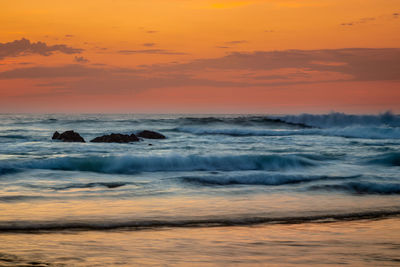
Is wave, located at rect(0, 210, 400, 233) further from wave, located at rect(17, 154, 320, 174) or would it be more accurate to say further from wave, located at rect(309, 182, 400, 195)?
wave, located at rect(17, 154, 320, 174)

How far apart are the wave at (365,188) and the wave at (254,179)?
0.89 meters

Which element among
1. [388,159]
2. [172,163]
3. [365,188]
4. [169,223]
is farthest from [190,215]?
[388,159]

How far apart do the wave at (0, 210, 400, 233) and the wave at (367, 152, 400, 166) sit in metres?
7.60

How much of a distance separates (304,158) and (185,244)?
31.7 ft

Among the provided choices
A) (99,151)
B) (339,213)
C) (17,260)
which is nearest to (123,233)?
(17,260)

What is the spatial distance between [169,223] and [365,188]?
4.45 m

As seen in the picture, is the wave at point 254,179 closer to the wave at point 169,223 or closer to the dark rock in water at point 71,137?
the wave at point 169,223

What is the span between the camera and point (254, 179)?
31.6ft

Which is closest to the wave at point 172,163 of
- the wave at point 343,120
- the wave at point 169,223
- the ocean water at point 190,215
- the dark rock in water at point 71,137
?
the ocean water at point 190,215

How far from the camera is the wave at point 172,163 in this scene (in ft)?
39.0

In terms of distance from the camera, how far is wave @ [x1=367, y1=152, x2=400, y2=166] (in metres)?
13.4

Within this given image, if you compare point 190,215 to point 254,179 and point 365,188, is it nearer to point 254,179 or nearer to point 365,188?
point 254,179

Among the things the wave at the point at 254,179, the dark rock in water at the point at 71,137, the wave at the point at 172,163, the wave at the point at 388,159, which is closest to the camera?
the wave at the point at 254,179

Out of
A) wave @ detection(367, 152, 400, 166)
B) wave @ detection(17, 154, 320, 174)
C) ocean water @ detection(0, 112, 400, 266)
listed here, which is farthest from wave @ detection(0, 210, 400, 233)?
wave @ detection(367, 152, 400, 166)
